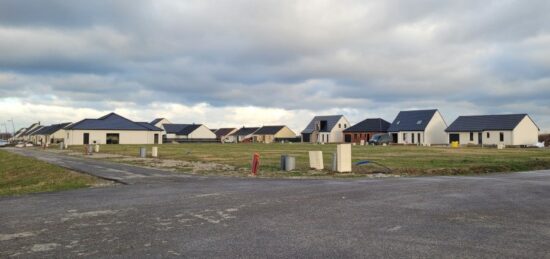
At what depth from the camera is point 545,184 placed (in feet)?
47.8

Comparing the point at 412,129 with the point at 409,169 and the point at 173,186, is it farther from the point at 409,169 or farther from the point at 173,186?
the point at 173,186

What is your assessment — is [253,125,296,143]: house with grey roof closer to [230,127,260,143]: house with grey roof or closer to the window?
[230,127,260,143]: house with grey roof

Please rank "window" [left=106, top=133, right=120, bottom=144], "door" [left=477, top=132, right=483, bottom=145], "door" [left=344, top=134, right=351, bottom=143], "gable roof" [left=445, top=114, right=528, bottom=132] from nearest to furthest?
"gable roof" [left=445, top=114, right=528, bottom=132], "door" [left=477, top=132, right=483, bottom=145], "window" [left=106, top=133, right=120, bottom=144], "door" [left=344, top=134, right=351, bottom=143]

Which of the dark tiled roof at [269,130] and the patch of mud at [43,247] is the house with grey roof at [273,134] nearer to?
the dark tiled roof at [269,130]

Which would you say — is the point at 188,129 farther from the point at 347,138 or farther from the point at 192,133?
the point at 347,138

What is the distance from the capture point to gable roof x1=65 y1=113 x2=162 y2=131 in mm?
77188

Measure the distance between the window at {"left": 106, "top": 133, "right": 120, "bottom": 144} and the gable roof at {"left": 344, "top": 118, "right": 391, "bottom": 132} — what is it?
48771 millimetres

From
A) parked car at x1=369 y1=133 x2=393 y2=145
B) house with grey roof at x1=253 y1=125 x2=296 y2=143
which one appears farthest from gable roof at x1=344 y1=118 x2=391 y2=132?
house with grey roof at x1=253 y1=125 x2=296 y2=143

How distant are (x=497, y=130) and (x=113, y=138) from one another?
64746mm

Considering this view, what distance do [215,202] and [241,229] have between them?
3216 mm

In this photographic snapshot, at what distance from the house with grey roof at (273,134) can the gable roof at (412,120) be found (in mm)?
44052

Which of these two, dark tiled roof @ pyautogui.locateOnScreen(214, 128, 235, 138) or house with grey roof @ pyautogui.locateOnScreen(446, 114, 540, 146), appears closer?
house with grey roof @ pyautogui.locateOnScreen(446, 114, 540, 146)

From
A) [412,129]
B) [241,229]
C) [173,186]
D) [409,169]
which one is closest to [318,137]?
[412,129]

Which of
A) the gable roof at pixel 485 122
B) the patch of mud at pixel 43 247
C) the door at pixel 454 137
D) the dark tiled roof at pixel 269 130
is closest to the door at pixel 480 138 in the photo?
the gable roof at pixel 485 122
